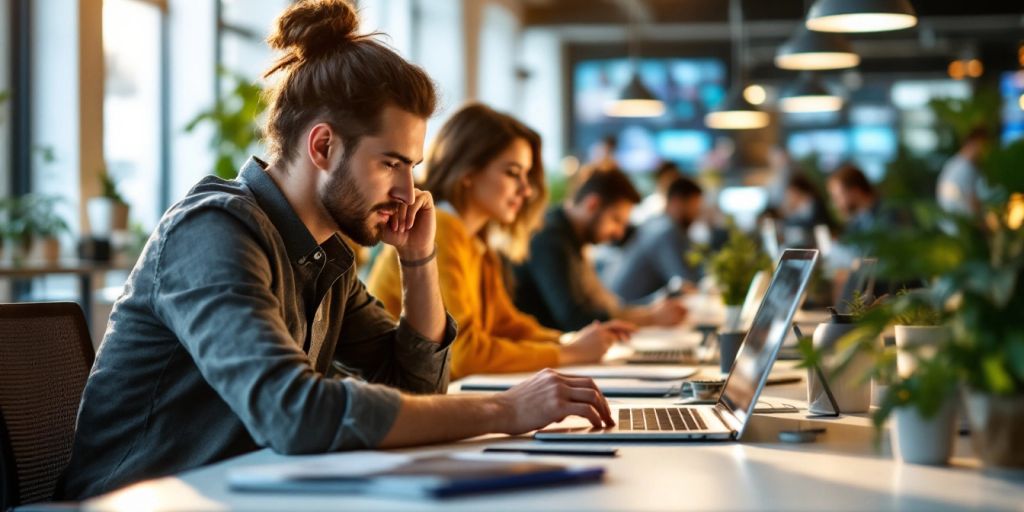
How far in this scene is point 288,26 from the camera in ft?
6.81

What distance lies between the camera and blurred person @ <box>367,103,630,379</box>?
2.96 meters

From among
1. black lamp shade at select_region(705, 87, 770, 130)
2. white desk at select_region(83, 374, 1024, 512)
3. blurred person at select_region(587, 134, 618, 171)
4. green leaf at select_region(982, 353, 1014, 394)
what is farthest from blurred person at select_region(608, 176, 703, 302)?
green leaf at select_region(982, 353, 1014, 394)

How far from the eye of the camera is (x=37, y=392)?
1962mm

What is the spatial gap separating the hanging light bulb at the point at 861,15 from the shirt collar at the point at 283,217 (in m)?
2.39

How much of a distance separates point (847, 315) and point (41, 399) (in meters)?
1.30

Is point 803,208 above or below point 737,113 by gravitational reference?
below

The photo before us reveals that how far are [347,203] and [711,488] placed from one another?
82cm

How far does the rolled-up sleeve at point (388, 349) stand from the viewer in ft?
7.58

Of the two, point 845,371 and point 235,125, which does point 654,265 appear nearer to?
point 235,125

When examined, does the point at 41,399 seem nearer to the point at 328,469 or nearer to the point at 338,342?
the point at 338,342

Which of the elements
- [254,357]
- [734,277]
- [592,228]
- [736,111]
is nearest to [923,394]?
[254,357]

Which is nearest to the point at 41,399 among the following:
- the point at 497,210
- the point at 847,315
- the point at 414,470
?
the point at 414,470

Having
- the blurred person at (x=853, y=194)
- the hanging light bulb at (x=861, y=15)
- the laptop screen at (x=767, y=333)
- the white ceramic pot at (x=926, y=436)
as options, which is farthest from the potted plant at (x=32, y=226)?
the blurred person at (x=853, y=194)

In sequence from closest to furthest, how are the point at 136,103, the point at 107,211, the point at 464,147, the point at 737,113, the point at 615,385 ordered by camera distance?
the point at 615,385 < the point at 464,147 < the point at 107,211 < the point at 136,103 < the point at 737,113
